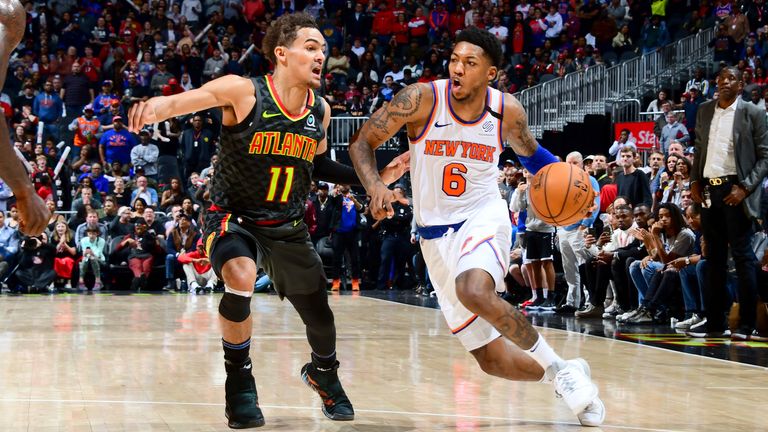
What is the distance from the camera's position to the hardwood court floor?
16.9ft

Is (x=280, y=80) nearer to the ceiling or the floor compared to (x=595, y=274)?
nearer to the ceiling

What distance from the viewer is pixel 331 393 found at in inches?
207

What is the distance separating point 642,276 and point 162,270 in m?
8.79

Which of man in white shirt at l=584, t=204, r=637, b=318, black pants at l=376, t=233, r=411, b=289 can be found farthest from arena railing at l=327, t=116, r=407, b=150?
man in white shirt at l=584, t=204, r=637, b=318

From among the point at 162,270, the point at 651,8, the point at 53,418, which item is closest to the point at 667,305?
the point at 53,418

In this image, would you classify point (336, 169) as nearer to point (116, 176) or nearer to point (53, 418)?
point (53, 418)

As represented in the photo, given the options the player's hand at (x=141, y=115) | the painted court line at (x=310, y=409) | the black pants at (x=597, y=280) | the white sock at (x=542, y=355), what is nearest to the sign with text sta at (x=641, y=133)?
the black pants at (x=597, y=280)

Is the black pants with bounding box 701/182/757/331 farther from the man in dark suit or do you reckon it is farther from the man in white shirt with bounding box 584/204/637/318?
the man in white shirt with bounding box 584/204/637/318

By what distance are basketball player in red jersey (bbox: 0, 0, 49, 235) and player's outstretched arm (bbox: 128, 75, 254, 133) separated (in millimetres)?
1254

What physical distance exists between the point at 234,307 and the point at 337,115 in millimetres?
15384

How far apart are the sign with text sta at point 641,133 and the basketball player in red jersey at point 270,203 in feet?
37.4

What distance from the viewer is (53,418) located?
5.18 m

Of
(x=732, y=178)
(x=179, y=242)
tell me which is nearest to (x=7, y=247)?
(x=179, y=242)

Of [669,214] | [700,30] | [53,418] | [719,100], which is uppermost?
[700,30]
